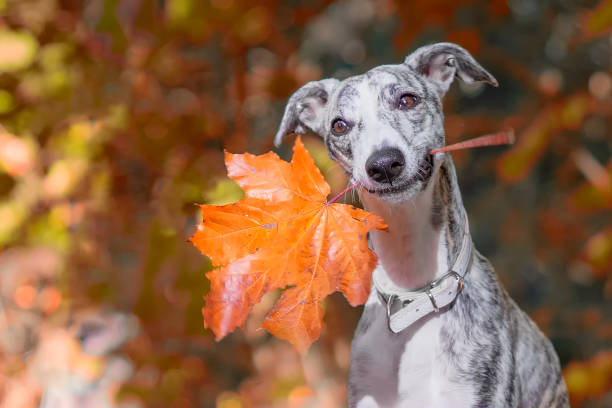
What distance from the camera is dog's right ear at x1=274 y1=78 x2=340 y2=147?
5.77ft

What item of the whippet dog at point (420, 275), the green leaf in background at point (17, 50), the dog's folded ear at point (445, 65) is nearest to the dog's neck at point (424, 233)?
the whippet dog at point (420, 275)

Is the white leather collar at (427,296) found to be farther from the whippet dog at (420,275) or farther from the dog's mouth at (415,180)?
the dog's mouth at (415,180)

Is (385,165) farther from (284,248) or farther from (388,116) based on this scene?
(284,248)

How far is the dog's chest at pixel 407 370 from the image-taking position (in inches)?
61.9

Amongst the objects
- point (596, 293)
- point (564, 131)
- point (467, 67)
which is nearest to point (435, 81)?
point (467, 67)

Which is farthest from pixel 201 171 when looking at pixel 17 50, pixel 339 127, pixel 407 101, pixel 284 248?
pixel 284 248

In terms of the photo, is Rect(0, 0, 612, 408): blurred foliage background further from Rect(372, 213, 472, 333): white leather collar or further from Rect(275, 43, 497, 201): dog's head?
Rect(372, 213, 472, 333): white leather collar

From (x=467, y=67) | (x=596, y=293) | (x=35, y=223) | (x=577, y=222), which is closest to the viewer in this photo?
(x=467, y=67)

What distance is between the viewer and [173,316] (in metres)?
3.37

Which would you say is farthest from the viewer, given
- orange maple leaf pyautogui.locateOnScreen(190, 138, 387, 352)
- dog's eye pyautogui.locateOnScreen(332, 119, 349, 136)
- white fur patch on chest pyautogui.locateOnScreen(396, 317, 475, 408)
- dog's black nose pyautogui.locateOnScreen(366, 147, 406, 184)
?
dog's eye pyautogui.locateOnScreen(332, 119, 349, 136)

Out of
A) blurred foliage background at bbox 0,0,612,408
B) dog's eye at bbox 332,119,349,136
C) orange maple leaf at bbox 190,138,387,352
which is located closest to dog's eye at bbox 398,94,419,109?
dog's eye at bbox 332,119,349,136

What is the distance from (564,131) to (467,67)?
2592 millimetres

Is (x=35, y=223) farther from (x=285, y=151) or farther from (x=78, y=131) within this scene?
(x=285, y=151)

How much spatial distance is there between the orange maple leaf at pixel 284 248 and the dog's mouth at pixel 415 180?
0.13 metres
